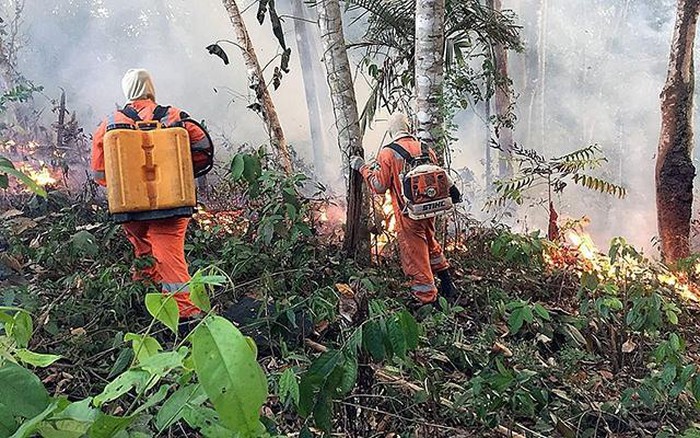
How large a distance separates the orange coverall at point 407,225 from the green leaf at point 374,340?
2.82 meters

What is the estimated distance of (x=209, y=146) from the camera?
3.70 meters

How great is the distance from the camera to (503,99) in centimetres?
1181

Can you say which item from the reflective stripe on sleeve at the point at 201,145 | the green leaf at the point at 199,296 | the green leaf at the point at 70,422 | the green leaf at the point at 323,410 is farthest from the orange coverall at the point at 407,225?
the green leaf at the point at 70,422

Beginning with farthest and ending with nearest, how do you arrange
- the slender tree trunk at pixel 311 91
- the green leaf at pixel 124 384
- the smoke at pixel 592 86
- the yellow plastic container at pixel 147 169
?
1. the smoke at pixel 592 86
2. the slender tree trunk at pixel 311 91
3. the yellow plastic container at pixel 147 169
4. the green leaf at pixel 124 384

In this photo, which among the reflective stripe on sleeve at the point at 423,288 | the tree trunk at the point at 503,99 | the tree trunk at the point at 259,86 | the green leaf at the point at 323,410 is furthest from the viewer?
the tree trunk at the point at 503,99

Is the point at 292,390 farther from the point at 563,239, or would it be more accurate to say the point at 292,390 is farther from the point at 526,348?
the point at 563,239

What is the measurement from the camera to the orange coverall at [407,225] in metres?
4.37

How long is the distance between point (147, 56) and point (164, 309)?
11.4 metres

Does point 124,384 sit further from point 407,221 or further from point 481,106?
point 481,106

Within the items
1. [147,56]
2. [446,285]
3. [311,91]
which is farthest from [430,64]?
[311,91]

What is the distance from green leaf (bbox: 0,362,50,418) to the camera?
2.34 ft

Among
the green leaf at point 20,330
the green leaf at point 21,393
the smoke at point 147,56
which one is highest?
the smoke at point 147,56

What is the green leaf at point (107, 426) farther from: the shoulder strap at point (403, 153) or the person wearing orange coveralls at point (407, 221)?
the shoulder strap at point (403, 153)

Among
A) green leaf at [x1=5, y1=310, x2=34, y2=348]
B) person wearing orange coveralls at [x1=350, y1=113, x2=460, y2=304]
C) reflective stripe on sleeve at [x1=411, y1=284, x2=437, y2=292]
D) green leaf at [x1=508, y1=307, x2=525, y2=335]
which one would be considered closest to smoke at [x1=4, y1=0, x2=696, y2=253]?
person wearing orange coveralls at [x1=350, y1=113, x2=460, y2=304]
